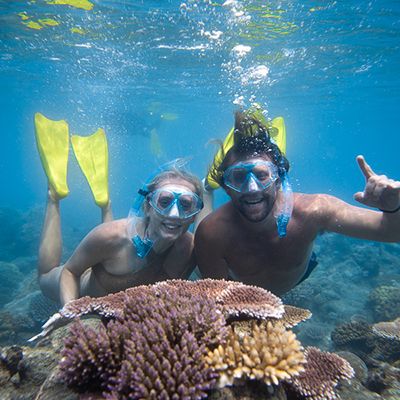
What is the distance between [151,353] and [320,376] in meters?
1.68

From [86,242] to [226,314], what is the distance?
330 cm

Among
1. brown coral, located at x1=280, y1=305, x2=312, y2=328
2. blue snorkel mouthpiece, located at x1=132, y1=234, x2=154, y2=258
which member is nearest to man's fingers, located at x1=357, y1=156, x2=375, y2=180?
brown coral, located at x1=280, y1=305, x2=312, y2=328

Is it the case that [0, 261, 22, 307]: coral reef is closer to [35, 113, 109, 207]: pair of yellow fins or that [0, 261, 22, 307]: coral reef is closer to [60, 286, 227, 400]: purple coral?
[35, 113, 109, 207]: pair of yellow fins

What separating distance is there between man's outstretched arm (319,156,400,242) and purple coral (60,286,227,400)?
89.0 inches

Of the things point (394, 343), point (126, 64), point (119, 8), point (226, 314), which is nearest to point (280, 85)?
point (126, 64)

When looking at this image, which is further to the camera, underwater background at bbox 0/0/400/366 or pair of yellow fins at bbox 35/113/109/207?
underwater background at bbox 0/0/400/366

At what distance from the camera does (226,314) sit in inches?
105

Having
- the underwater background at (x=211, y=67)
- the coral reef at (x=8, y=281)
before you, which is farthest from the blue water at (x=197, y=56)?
the coral reef at (x=8, y=281)

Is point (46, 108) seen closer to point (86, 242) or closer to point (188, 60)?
point (188, 60)

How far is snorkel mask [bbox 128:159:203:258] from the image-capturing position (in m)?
4.73

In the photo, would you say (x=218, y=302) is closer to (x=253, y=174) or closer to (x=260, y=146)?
(x=253, y=174)

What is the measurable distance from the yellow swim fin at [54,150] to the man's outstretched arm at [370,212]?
5722 mm

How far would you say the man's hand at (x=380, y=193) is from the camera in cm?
335

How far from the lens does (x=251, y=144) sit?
16.1ft
